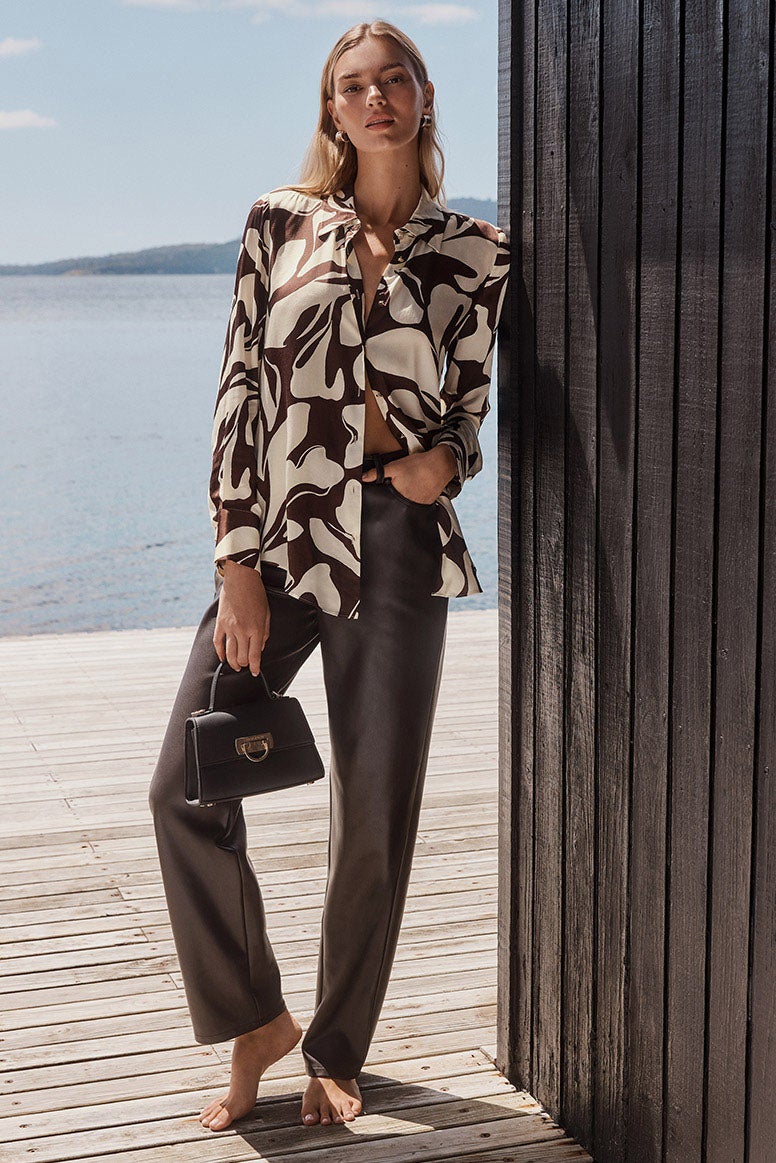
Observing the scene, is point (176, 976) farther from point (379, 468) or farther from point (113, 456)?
point (113, 456)

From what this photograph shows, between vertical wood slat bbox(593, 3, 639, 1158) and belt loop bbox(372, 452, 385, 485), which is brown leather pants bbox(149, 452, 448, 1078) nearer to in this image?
belt loop bbox(372, 452, 385, 485)

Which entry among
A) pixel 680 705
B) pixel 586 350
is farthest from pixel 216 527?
pixel 680 705

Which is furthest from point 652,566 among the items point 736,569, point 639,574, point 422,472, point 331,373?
point 331,373

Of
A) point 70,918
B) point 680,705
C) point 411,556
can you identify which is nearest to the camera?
point 680,705

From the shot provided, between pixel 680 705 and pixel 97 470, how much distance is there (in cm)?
2270

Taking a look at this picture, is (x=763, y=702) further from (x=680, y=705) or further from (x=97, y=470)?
(x=97, y=470)

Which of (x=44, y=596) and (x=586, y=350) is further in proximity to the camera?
(x=44, y=596)

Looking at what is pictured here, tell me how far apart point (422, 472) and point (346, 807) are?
56cm

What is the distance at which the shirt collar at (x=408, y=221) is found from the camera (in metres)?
2.18

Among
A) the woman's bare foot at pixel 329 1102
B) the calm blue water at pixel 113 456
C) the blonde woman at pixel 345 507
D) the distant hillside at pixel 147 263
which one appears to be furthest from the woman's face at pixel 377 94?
the distant hillside at pixel 147 263

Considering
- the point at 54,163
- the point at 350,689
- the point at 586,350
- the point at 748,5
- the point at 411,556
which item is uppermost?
the point at 54,163

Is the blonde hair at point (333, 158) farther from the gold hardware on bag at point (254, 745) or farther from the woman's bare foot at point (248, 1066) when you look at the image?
the woman's bare foot at point (248, 1066)

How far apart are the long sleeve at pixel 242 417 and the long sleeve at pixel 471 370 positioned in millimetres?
302

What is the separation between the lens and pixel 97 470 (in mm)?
23766
